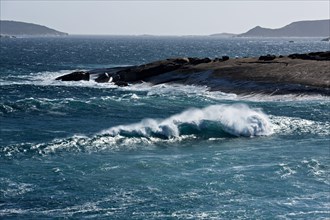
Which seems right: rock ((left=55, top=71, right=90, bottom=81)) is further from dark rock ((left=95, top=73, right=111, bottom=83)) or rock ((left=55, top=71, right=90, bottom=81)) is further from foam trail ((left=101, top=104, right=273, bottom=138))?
foam trail ((left=101, top=104, right=273, bottom=138))

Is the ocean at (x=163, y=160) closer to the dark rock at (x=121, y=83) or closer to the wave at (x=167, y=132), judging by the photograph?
the wave at (x=167, y=132)

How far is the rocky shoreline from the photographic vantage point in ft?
232

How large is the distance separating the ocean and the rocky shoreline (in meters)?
6.91

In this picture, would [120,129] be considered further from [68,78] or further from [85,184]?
[68,78]

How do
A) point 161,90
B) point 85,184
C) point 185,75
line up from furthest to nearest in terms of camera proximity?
point 185,75 < point 161,90 < point 85,184

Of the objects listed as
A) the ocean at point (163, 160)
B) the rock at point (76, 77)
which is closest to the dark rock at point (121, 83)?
the rock at point (76, 77)

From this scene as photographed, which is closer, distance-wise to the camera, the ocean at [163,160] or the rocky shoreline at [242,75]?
the ocean at [163,160]

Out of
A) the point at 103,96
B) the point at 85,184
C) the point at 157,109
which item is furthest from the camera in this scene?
the point at 103,96

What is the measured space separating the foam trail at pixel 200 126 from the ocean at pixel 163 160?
0.09 meters

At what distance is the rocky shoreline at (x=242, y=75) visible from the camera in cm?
7079

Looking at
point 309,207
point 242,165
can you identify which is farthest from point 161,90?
point 309,207

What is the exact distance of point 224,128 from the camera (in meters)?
46.5

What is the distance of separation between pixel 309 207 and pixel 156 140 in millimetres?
17488

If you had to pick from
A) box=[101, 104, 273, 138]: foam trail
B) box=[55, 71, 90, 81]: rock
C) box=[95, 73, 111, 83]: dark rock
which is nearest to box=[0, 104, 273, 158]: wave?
box=[101, 104, 273, 138]: foam trail
